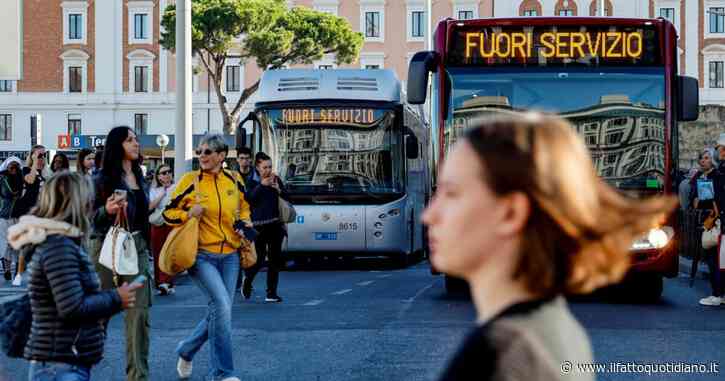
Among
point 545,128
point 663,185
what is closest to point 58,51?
point 663,185

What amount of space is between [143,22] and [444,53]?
6204cm

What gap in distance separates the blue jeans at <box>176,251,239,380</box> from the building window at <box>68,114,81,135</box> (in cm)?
6454

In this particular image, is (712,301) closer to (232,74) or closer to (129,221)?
(129,221)

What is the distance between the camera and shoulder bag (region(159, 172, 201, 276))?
748 cm

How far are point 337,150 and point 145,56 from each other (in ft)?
177

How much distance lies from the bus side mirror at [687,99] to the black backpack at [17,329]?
868 cm

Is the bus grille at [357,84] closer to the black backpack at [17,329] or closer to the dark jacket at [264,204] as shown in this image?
the dark jacket at [264,204]

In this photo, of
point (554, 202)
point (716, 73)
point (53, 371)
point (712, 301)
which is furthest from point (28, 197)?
point (716, 73)

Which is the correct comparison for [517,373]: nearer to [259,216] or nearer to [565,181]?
[565,181]

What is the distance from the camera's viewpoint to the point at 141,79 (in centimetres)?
7169

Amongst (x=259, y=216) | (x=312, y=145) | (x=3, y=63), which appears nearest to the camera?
(x=3, y=63)

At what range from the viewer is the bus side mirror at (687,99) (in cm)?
1216

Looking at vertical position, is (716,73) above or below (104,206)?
above

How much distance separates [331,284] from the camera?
53.5 ft
